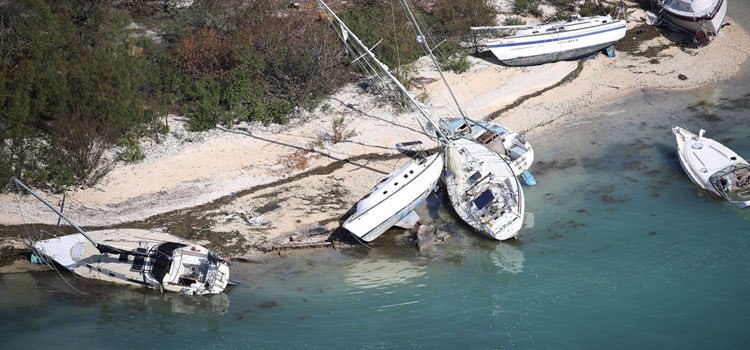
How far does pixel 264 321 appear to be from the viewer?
2438 cm

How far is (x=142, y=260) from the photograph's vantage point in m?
26.0

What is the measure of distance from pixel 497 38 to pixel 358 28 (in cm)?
862

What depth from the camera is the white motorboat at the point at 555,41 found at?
40.6 metres

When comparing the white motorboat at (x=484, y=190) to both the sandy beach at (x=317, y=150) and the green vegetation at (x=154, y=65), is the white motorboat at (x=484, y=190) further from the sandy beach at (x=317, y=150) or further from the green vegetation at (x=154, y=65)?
the green vegetation at (x=154, y=65)

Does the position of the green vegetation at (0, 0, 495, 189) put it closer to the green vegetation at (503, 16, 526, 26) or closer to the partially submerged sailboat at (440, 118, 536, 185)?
the green vegetation at (503, 16, 526, 26)

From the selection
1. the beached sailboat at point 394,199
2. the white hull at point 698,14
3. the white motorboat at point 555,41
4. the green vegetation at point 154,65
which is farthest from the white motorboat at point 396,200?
the white hull at point 698,14

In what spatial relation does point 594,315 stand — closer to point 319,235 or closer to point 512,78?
point 319,235

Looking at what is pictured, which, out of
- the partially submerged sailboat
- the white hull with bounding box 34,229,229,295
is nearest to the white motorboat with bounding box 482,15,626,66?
the partially submerged sailboat

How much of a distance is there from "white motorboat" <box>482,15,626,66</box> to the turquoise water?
43.6 feet

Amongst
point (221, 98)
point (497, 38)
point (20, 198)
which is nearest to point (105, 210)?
point (20, 198)

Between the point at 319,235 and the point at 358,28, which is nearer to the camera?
the point at 319,235

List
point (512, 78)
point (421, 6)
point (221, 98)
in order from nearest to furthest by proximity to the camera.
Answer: point (221, 98), point (512, 78), point (421, 6)

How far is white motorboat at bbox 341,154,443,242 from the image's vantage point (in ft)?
88.9

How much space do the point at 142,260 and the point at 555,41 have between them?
27.4m
